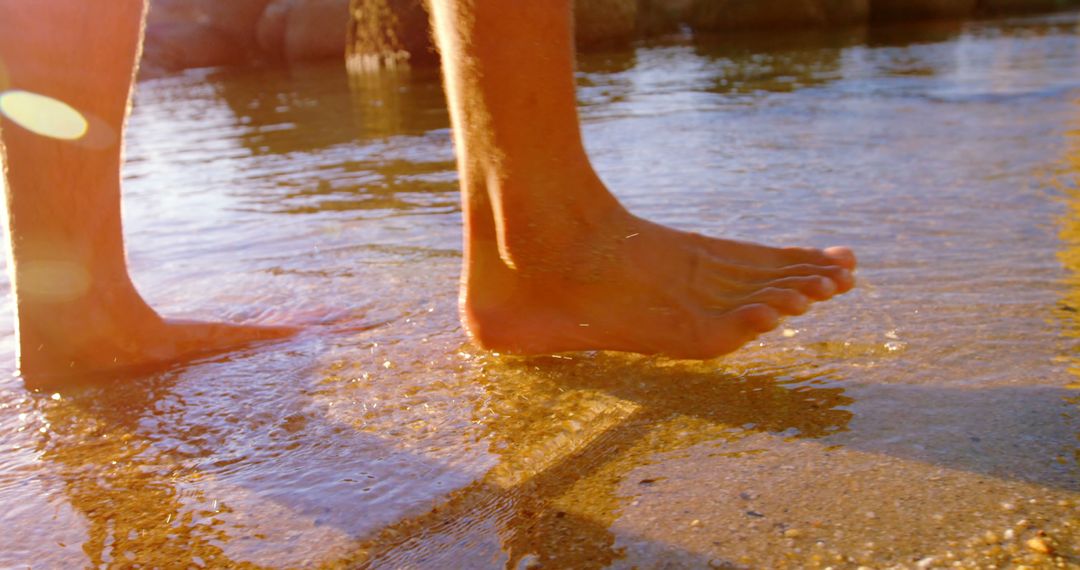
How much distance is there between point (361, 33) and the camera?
39.4 feet

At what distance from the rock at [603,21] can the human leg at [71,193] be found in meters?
10.1

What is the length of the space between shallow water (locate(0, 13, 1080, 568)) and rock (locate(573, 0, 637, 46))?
29.1 ft

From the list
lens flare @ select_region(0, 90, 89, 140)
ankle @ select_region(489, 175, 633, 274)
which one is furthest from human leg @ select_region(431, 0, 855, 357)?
lens flare @ select_region(0, 90, 89, 140)

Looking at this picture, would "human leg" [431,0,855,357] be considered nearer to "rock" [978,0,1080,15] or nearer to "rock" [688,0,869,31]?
"rock" [688,0,869,31]

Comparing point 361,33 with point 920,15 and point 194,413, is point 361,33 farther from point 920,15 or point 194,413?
point 194,413

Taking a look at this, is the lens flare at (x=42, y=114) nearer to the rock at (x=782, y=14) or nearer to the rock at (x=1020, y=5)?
the rock at (x=782, y=14)

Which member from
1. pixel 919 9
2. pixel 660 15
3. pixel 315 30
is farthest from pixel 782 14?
pixel 315 30

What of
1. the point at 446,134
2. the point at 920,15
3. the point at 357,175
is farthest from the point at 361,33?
the point at 357,175

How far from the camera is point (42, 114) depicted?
151cm

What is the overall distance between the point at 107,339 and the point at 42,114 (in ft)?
1.22

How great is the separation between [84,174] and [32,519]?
0.66 meters

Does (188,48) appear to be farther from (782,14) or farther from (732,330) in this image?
(732,330)

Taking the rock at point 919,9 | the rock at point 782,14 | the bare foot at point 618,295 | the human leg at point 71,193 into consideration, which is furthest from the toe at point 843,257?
the rock at point 919,9

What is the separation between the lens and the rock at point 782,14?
42.0 feet
